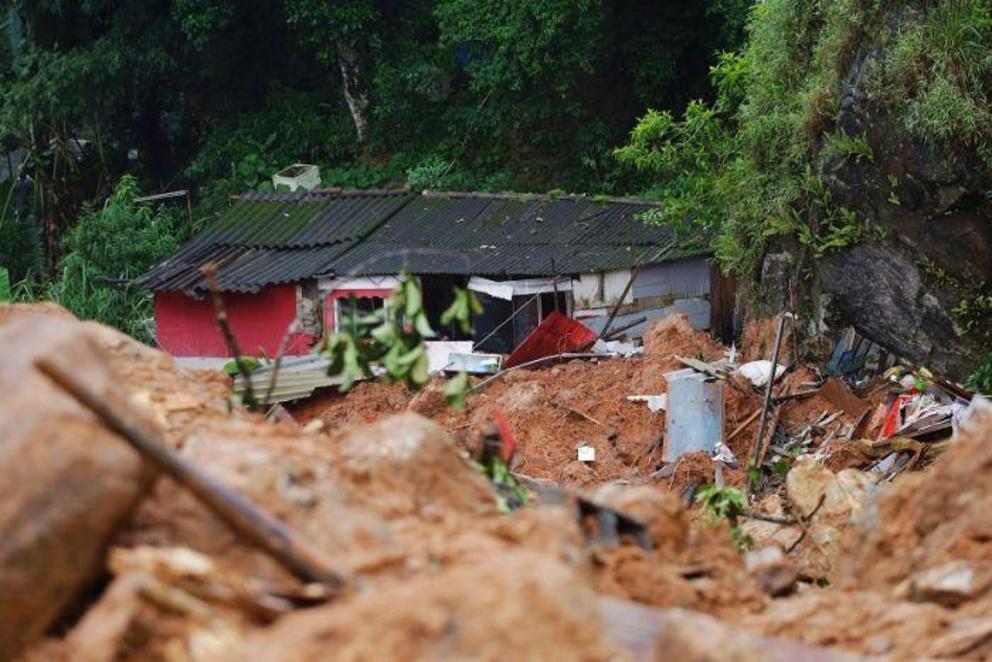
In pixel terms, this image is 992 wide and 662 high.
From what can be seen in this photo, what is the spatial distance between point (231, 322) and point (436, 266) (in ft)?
13.2

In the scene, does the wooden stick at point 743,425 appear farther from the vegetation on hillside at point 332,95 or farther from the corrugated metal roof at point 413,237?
the corrugated metal roof at point 413,237

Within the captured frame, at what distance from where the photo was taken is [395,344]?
6.95 metres

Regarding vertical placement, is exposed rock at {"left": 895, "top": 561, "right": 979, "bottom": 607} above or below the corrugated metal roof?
above

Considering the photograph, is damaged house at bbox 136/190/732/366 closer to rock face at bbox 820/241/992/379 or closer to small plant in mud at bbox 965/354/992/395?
rock face at bbox 820/241/992/379

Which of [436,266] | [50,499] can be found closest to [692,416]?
[436,266]

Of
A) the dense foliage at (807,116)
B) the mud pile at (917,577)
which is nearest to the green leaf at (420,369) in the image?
the mud pile at (917,577)

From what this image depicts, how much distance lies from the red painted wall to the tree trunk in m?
6.98

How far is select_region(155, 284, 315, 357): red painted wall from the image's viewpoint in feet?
79.3

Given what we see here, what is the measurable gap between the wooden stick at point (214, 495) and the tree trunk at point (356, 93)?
26.7m

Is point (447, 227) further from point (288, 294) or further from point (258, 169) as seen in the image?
point (258, 169)

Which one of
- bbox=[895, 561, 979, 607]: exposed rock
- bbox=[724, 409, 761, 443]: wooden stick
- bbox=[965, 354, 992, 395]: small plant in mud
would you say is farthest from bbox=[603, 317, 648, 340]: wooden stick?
bbox=[895, 561, 979, 607]: exposed rock

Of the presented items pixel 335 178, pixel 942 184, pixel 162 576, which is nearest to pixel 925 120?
pixel 942 184

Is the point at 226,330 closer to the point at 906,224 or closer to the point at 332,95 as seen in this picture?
the point at 906,224

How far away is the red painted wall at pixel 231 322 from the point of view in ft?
79.3
